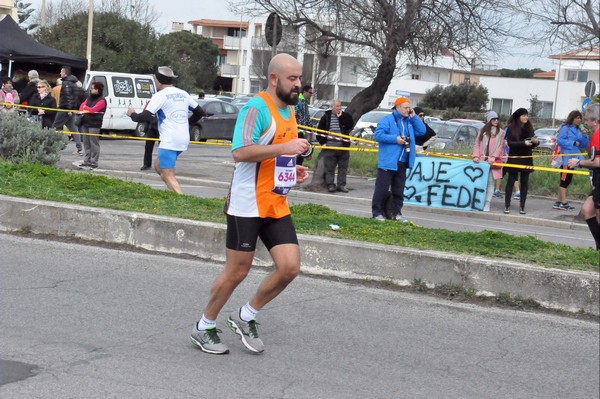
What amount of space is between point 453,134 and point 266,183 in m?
26.1

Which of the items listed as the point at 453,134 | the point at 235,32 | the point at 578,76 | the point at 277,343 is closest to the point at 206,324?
the point at 277,343

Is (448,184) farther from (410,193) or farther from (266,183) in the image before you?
(266,183)

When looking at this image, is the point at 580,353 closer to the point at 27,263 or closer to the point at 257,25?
the point at 27,263

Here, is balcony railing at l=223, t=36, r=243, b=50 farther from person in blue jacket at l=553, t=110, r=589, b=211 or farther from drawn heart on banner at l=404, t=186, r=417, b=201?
drawn heart on banner at l=404, t=186, r=417, b=201

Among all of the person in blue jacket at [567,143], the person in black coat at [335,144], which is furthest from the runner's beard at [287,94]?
the person in blue jacket at [567,143]

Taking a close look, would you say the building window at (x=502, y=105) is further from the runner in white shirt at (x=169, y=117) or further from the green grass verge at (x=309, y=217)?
the green grass verge at (x=309, y=217)

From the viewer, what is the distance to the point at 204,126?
3297 centimetres

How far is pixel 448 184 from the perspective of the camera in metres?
→ 17.5

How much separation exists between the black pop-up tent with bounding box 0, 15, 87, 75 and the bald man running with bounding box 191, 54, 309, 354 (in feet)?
86.3

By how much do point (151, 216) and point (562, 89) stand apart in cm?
7407

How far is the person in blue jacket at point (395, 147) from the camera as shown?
12555 mm

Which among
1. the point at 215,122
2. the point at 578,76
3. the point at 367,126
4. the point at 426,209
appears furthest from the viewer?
the point at 578,76

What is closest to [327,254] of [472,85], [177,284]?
[177,284]

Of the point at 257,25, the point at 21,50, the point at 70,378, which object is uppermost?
the point at 257,25
